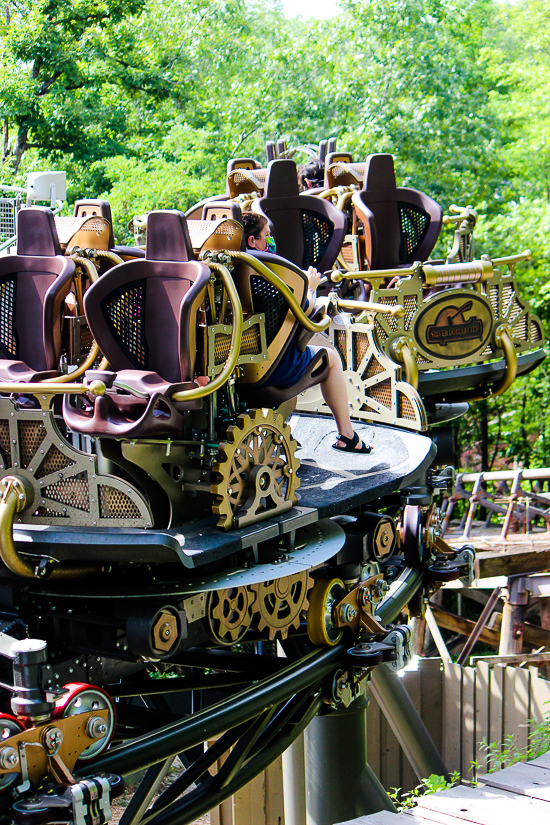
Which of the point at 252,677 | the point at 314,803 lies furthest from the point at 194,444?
the point at 314,803

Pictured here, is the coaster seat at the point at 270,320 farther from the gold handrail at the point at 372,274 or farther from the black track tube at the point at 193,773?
the gold handrail at the point at 372,274

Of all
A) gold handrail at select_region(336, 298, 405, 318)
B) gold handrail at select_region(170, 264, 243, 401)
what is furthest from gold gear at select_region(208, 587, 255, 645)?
gold handrail at select_region(336, 298, 405, 318)

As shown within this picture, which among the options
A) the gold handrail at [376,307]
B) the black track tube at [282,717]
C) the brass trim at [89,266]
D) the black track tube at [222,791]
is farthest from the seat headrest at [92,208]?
the black track tube at [222,791]

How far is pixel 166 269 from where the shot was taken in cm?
430

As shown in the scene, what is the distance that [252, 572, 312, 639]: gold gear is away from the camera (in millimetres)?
4816

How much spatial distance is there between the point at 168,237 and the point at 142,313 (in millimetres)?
353

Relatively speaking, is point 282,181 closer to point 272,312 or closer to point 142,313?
point 272,312

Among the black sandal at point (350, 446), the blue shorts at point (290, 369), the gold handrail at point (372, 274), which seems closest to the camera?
the blue shorts at point (290, 369)

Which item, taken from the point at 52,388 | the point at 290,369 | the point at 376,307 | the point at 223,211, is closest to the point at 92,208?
the point at 223,211

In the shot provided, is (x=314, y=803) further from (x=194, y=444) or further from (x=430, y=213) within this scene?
(x=430, y=213)

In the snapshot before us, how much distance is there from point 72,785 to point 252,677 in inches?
81.1

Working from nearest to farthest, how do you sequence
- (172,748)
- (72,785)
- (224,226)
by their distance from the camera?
(72,785), (172,748), (224,226)

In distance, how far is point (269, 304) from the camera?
4812 millimetres

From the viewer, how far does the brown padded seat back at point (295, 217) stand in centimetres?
813
